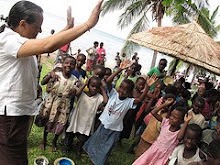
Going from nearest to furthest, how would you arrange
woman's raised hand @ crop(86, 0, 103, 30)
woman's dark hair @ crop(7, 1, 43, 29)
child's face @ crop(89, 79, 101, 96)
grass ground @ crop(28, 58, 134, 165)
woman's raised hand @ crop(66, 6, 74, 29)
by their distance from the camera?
woman's raised hand @ crop(86, 0, 103, 30), woman's dark hair @ crop(7, 1, 43, 29), woman's raised hand @ crop(66, 6, 74, 29), child's face @ crop(89, 79, 101, 96), grass ground @ crop(28, 58, 134, 165)

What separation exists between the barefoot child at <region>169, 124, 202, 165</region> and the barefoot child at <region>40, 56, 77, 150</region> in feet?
5.10

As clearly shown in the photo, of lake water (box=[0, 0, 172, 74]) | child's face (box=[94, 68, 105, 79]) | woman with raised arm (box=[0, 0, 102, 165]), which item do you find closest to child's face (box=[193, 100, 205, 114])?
child's face (box=[94, 68, 105, 79])

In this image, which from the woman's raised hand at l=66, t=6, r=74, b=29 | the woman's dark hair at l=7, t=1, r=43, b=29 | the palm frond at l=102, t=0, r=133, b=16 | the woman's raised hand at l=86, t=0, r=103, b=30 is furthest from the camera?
the palm frond at l=102, t=0, r=133, b=16

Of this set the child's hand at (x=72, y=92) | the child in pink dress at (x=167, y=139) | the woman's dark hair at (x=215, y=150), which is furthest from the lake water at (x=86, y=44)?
the woman's dark hair at (x=215, y=150)

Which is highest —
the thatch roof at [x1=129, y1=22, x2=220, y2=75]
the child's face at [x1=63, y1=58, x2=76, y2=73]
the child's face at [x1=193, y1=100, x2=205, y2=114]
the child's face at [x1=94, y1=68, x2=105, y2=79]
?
the thatch roof at [x1=129, y1=22, x2=220, y2=75]

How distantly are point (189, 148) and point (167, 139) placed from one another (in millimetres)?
315

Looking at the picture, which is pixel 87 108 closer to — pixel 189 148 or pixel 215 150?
pixel 189 148

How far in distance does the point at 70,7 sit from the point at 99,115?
1.89m

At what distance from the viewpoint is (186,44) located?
3898mm

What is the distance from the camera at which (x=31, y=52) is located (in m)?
1.55

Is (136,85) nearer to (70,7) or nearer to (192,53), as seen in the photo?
(192,53)

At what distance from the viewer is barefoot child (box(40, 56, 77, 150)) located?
11.0 feet

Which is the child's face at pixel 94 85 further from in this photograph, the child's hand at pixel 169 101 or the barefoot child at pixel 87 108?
the child's hand at pixel 169 101

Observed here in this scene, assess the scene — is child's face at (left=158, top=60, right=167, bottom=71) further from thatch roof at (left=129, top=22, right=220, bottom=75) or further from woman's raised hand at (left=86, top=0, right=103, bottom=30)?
woman's raised hand at (left=86, top=0, right=103, bottom=30)
